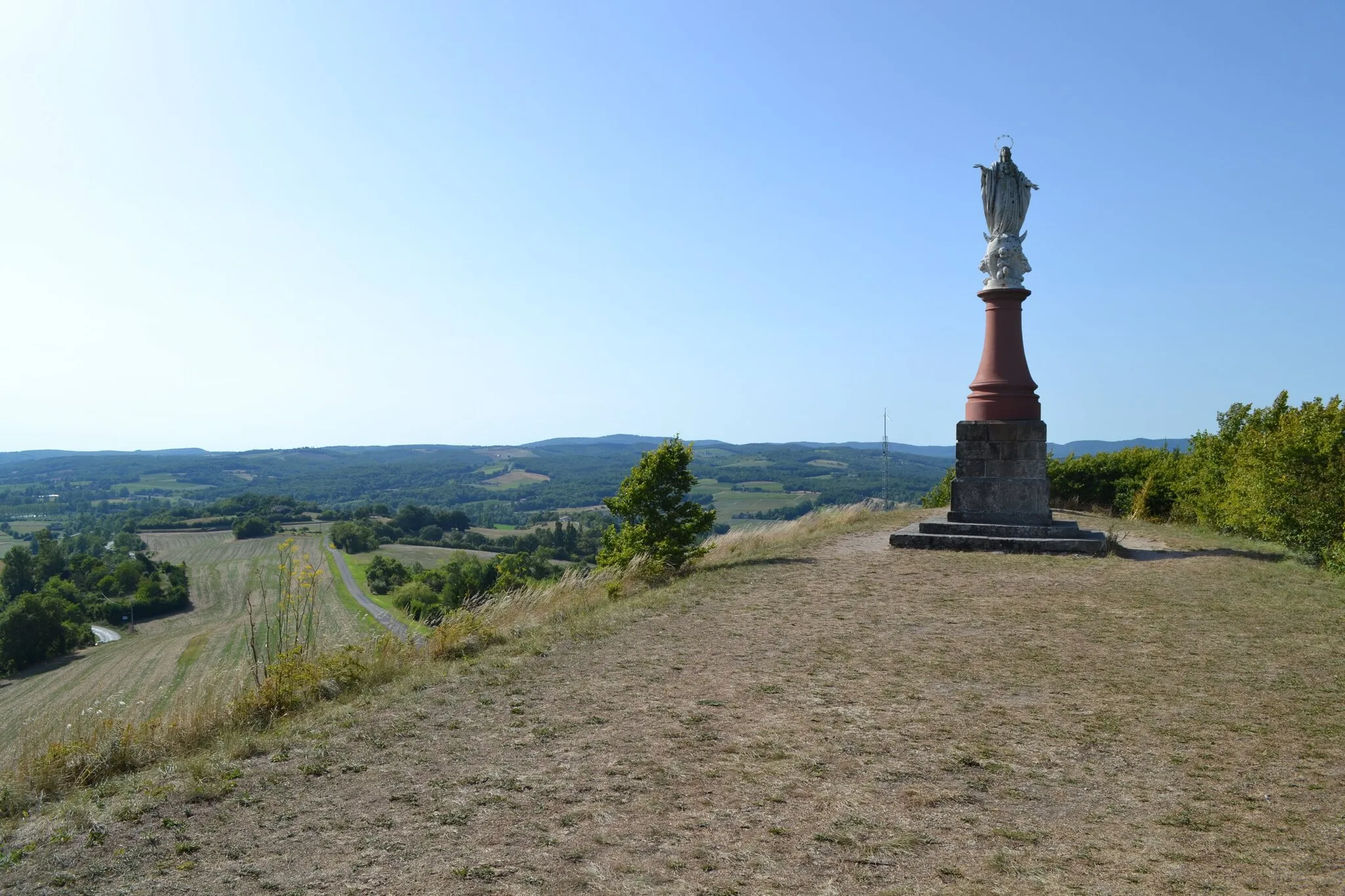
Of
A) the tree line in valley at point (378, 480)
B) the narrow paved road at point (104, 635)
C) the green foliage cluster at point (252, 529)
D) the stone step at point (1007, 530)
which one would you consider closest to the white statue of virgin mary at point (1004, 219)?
the stone step at point (1007, 530)

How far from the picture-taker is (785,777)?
12.5ft

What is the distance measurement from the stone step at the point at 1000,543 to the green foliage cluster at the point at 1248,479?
2189 millimetres

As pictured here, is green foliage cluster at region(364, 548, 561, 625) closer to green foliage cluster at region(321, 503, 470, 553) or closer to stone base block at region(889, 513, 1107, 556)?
stone base block at region(889, 513, 1107, 556)

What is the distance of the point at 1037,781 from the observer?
3.76m

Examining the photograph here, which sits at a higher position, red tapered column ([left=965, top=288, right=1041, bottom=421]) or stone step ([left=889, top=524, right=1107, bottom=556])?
red tapered column ([left=965, top=288, right=1041, bottom=421])

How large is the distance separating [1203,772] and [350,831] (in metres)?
3.93

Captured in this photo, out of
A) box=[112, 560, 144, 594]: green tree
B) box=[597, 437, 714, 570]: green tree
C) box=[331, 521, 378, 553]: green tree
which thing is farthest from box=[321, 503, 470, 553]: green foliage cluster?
box=[597, 437, 714, 570]: green tree

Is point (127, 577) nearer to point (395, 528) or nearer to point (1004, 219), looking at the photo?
point (395, 528)

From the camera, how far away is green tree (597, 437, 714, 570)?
33.9ft

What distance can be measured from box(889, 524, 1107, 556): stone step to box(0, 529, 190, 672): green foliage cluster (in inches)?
970

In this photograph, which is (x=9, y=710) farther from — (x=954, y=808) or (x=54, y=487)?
(x=54, y=487)

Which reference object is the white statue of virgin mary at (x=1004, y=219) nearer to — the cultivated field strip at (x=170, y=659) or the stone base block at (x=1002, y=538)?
the stone base block at (x=1002, y=538)

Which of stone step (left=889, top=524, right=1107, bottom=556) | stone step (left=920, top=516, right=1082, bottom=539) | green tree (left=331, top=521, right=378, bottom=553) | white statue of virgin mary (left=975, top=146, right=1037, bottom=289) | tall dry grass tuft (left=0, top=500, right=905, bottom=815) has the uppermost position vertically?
white statue of virgin mary (left=975, top=146, right=1037, bottom=289)

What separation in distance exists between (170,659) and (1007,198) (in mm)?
18962
